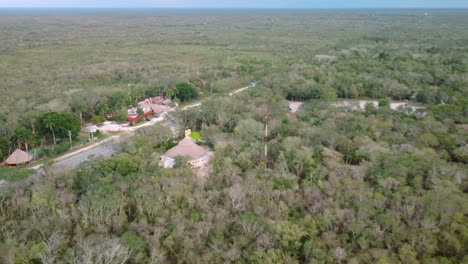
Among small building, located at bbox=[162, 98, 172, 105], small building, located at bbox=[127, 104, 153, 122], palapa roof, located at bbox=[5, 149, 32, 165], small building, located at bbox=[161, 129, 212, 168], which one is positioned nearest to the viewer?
small building, located at bbox=[161, 129, 212, 168]

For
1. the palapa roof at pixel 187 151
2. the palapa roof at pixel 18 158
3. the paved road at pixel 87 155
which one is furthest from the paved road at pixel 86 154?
the palapa roof at pixel 187 151

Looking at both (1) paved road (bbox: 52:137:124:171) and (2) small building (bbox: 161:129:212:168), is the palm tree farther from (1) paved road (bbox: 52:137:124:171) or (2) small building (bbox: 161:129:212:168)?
(2) small building (bbox: 161:129:212:168)

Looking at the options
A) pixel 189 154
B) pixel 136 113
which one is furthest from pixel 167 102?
pixel 189 154

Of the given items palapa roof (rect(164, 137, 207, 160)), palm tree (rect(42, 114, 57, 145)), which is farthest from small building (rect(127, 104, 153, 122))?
palapa roof (rect(164, 137, 207, 160))

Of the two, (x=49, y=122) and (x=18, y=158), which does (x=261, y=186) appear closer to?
(x=18, y=158)

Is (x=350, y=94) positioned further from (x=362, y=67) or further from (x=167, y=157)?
(x=167, y=157)

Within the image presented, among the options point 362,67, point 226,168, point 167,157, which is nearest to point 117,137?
point 167,157

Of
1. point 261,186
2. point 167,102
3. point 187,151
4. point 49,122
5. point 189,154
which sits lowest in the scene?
point 167,102
